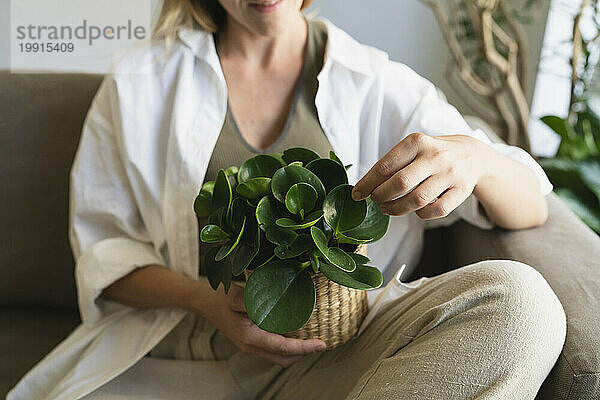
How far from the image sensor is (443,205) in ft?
2.58

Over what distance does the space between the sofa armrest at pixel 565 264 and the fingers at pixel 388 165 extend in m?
0.28

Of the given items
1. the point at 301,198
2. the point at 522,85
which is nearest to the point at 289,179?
the point at 301,198

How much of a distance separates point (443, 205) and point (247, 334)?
0.31 m

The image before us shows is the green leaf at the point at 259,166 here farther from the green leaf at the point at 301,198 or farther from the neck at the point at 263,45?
the neck at the point at 263,45

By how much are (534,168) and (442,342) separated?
1.37 ft

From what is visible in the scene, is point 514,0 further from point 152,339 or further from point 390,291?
point 152,339

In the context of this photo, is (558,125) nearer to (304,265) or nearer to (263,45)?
Answer: (263,45)

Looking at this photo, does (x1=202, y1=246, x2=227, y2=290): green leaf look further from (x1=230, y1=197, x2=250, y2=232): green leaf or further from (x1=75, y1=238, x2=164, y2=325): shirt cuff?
(x1=75, y1=238, x2=164, y2=325): shirt cuff

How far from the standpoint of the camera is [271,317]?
2.36ft

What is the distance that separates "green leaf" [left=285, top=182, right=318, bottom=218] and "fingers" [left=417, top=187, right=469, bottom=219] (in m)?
0.15

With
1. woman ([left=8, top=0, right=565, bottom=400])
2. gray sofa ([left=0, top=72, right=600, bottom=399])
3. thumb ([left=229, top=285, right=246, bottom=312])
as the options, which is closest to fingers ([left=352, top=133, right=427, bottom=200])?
woman ([left=8, top=0, right=565, bottom=400])

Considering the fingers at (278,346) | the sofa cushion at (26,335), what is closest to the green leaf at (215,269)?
the fingers at (278,346)

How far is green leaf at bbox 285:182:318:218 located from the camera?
702 mm

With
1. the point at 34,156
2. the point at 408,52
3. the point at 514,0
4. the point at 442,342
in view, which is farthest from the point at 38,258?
the point at 514,0
